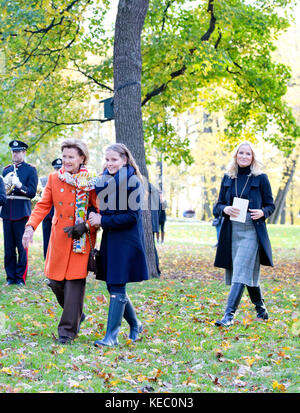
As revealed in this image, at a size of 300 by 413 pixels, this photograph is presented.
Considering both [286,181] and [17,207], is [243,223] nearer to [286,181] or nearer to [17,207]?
[17,207]

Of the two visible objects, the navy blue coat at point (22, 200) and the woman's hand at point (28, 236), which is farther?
the navy blue coat at point (22, 200)

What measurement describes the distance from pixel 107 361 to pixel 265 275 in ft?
26.4

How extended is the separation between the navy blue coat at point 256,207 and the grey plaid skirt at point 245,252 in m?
0.07

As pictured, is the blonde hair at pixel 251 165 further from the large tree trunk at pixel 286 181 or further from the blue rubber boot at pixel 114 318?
the large tree trunk at pixel 286 181

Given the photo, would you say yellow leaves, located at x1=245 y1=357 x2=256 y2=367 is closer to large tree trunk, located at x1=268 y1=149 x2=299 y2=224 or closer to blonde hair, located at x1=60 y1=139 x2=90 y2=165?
blonde hair, located at x1=60 y1=139 x2=90 y2=165

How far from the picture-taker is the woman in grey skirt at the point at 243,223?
22.8 ft

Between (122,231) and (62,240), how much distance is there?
2.16 feet

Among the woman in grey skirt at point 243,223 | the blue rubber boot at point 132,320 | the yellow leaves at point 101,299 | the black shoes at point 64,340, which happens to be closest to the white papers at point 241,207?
the woman in grey skirt at point 243,223

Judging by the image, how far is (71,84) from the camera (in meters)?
15.1

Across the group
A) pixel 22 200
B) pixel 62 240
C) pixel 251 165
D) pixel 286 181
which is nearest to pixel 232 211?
pixel 251 165

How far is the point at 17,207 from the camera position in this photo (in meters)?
9.83

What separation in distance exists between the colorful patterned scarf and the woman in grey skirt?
6.07ft
